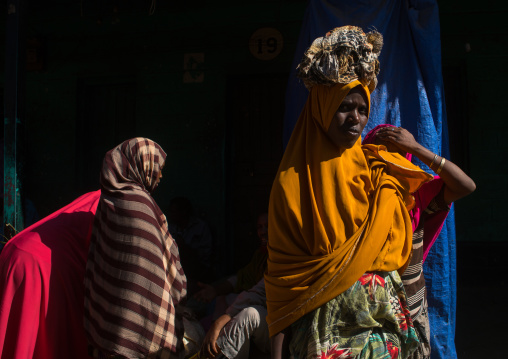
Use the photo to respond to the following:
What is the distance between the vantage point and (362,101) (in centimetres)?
191

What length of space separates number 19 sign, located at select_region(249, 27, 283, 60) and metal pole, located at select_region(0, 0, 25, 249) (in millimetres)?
2419

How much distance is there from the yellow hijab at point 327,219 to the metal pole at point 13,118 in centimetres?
303

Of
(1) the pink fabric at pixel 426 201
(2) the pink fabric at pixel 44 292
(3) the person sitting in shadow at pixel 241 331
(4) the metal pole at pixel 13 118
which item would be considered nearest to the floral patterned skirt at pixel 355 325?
(1) the pink fabric at pixel 426 201

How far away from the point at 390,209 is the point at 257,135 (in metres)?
3.75

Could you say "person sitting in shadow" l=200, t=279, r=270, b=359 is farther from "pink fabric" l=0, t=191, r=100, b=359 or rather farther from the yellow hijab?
the yellow hijab

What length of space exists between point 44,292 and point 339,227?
5.31 ft

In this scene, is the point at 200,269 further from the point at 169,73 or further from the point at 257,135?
the point at 169,73

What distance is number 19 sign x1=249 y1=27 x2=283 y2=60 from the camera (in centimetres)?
541

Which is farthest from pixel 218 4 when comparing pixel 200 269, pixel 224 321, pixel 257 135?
pixel 224 321

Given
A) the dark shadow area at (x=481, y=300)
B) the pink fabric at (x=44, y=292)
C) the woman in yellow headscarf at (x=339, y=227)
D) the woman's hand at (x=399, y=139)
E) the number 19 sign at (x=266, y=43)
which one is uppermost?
the number 19 sign at (x=266, y=43)

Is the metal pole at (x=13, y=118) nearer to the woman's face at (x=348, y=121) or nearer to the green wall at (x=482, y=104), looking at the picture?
the woman's face at (x=348, y=121)

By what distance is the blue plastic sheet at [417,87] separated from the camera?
2.84 m

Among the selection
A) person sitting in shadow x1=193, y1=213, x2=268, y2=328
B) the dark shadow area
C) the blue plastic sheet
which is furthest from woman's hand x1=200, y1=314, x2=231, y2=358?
the dark shadow area

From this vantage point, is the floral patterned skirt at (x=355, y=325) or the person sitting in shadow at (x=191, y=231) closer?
the floral patterned skirt at (x=355, y=325)
